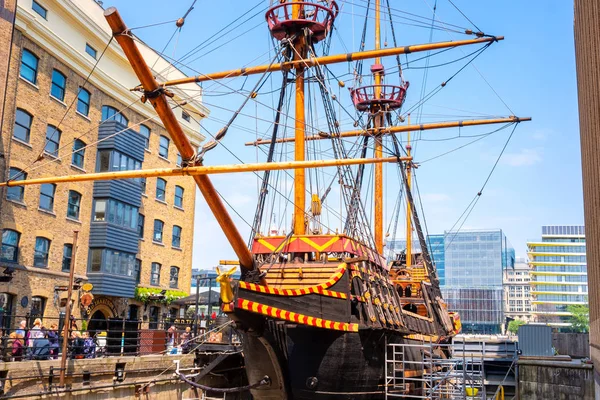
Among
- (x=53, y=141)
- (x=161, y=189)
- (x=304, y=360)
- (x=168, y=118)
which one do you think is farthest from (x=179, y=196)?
(x=168, y=118)

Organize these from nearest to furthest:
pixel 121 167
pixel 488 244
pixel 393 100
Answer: pixel 121 167 < pixel 393 100 < pixel 488 244

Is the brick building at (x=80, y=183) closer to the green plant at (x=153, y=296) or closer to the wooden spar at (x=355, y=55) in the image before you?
the green plant at (x=153, y=296)

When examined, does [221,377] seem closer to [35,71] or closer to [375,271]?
[375,271]

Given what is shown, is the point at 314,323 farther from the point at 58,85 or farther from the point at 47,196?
the point at 58,85

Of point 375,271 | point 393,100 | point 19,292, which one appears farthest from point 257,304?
point 393,100

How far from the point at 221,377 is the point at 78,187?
11665mm

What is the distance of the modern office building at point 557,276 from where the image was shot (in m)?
133

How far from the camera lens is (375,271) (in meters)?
19.4

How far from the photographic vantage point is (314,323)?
575 inches

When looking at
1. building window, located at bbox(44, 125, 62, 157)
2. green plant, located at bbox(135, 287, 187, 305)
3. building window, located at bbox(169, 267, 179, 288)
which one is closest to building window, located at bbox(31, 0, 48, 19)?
building window, located at bbox(44, 125, 62, 157)

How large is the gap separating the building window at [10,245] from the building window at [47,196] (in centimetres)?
204

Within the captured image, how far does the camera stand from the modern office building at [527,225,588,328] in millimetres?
132750

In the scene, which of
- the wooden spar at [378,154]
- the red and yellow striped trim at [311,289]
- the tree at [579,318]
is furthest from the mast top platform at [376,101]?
the tree at [579,318]

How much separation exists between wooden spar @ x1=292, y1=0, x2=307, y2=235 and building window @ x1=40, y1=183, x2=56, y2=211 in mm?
11689
